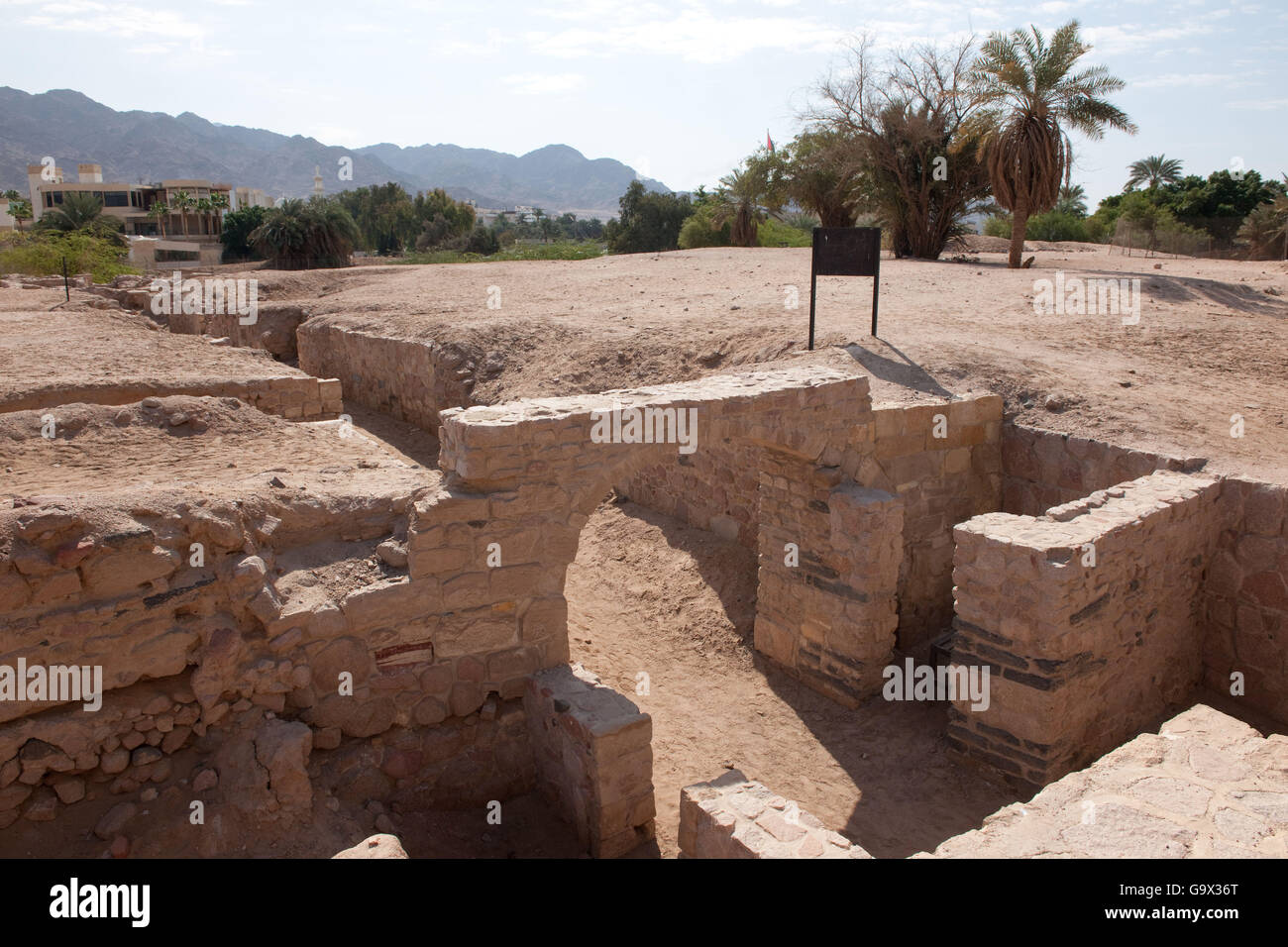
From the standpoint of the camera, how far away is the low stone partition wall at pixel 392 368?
12.9 m

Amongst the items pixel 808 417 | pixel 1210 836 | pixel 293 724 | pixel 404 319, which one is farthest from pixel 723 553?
pixel 404 319

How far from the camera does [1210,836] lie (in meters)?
3.54

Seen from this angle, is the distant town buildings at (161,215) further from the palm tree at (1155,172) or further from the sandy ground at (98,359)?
the palm tree at (1155,172)

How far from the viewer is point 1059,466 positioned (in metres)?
8.16

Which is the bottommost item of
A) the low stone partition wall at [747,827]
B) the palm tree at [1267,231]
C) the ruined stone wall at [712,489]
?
the low stone partition wall at [747,827]

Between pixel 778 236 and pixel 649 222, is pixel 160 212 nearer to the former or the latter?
pixel 649 222

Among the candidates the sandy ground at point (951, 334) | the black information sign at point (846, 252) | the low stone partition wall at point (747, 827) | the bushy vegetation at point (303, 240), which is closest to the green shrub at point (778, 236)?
the sandy ground at point (951, 334)

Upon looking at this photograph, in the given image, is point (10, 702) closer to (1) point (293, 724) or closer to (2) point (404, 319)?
(1) point (293, 724)

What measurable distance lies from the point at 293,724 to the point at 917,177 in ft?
59.7

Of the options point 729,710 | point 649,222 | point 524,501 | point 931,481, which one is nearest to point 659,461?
point 524,501

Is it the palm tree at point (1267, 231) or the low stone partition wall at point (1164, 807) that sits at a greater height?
the palm tree at point (1267, 231)

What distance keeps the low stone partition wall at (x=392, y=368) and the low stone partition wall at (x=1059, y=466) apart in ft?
23.5

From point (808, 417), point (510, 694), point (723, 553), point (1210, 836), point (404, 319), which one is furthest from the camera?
point (404, 319)

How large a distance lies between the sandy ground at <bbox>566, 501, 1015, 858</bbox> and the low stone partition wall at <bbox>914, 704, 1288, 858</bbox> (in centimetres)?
199
